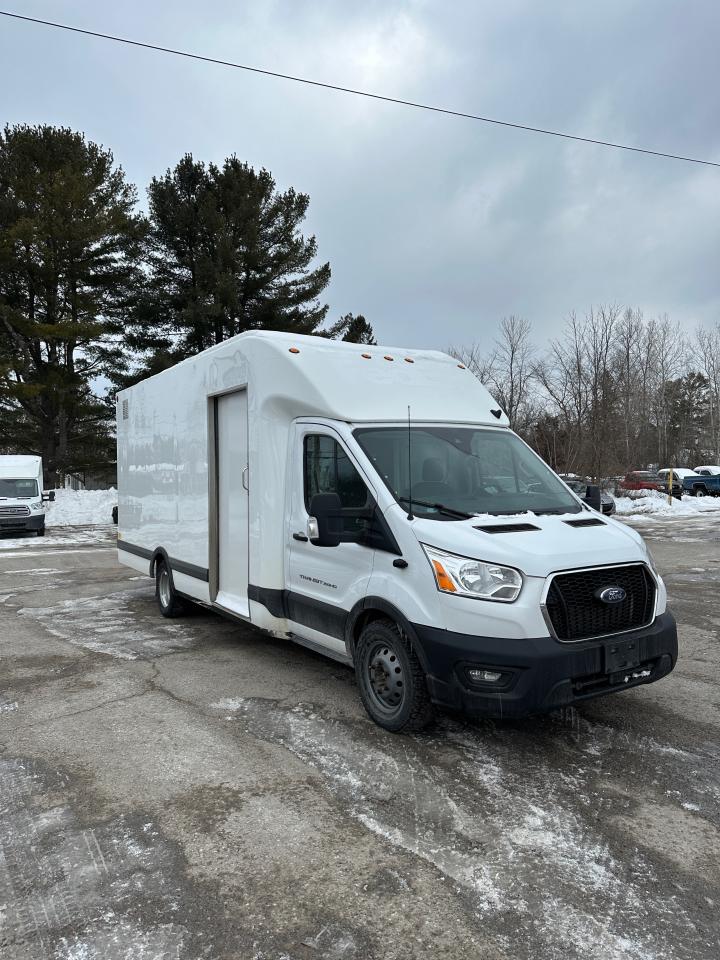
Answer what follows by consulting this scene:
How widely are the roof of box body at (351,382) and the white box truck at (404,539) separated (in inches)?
0.7

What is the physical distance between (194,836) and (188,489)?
14.7 feet

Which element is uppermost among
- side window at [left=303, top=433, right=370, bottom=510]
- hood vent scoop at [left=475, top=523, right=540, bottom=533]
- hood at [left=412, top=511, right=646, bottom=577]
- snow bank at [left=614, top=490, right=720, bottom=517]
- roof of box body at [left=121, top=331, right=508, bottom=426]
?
roof of box body at [left=121, top=331, right=508, bottom=426]

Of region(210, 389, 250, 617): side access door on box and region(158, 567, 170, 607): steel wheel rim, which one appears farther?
region(158, 567, 170, 607): steel wheel rim

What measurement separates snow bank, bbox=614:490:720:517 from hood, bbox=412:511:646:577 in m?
21.4

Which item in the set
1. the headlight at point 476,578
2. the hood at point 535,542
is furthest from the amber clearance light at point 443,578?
the hood at point 535,542

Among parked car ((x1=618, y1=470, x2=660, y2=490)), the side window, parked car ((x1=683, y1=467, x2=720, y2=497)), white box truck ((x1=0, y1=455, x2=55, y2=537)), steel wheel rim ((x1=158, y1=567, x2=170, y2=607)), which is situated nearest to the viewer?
the side window

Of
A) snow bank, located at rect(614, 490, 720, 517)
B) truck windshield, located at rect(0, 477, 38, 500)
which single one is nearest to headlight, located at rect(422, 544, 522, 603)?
truck windshield, located at rect(0, 477, 38, 500)

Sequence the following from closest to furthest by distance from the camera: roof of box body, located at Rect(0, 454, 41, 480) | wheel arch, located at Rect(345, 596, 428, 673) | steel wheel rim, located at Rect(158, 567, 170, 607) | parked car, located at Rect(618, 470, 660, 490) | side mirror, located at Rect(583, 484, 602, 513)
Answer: wheel arch, located at Rect(345, 596, 428, 673)
side mirror, located at Rect(583, 484, 602, 513)
steel wheel rim, located at Rect(158, 567, 170, 607)
roof of box body, located at Rect(0, 454, 41, 480)
parked car, located at Rect(618, 470, 660, 490)

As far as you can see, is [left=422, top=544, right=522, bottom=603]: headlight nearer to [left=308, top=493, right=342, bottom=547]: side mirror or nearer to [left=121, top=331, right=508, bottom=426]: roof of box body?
[left=308, top=493, right=342, bottom=547]: side mirror

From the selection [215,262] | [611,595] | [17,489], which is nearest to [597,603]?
[611,595]

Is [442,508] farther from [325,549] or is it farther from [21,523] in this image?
[21,523]

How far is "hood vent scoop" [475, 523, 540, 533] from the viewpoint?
4.33 metres

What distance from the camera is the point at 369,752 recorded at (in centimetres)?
435

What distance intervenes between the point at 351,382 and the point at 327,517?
1.30 m
